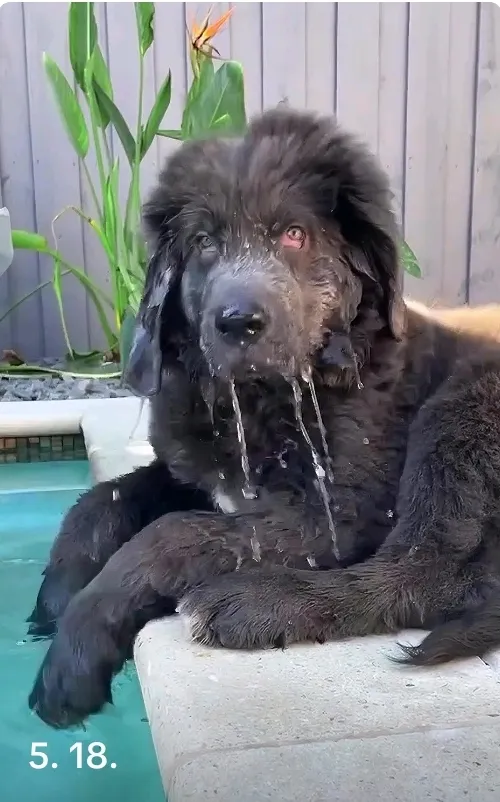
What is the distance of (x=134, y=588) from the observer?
159 cm

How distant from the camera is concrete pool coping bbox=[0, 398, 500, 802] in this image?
41.4 inches

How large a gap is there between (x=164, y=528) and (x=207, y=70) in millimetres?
2766

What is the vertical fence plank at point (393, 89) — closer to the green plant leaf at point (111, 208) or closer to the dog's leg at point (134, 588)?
the green plant leaf at point (111, 208)

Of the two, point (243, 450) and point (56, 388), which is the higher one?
point (243, 450)

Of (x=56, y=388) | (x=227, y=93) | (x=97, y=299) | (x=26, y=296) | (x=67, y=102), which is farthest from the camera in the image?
(x=26, y=296)

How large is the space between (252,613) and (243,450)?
45 cm

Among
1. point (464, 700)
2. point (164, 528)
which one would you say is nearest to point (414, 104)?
point (164, 528)

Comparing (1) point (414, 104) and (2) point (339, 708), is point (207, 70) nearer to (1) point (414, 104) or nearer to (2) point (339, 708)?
(1) point (414, 104)

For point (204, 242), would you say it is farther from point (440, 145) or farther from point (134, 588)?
point (440, 145)

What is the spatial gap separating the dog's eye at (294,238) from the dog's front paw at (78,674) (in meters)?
0.88

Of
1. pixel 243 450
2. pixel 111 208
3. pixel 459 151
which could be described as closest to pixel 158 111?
pixel 111 208

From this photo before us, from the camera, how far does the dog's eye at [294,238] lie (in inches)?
71.6

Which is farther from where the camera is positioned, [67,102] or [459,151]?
[459,151]

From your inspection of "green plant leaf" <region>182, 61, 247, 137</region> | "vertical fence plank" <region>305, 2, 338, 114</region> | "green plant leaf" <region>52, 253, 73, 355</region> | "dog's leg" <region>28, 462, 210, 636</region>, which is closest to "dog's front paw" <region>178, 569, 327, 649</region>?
"dog's leg" <region>28, 462, 210, 636</region>
